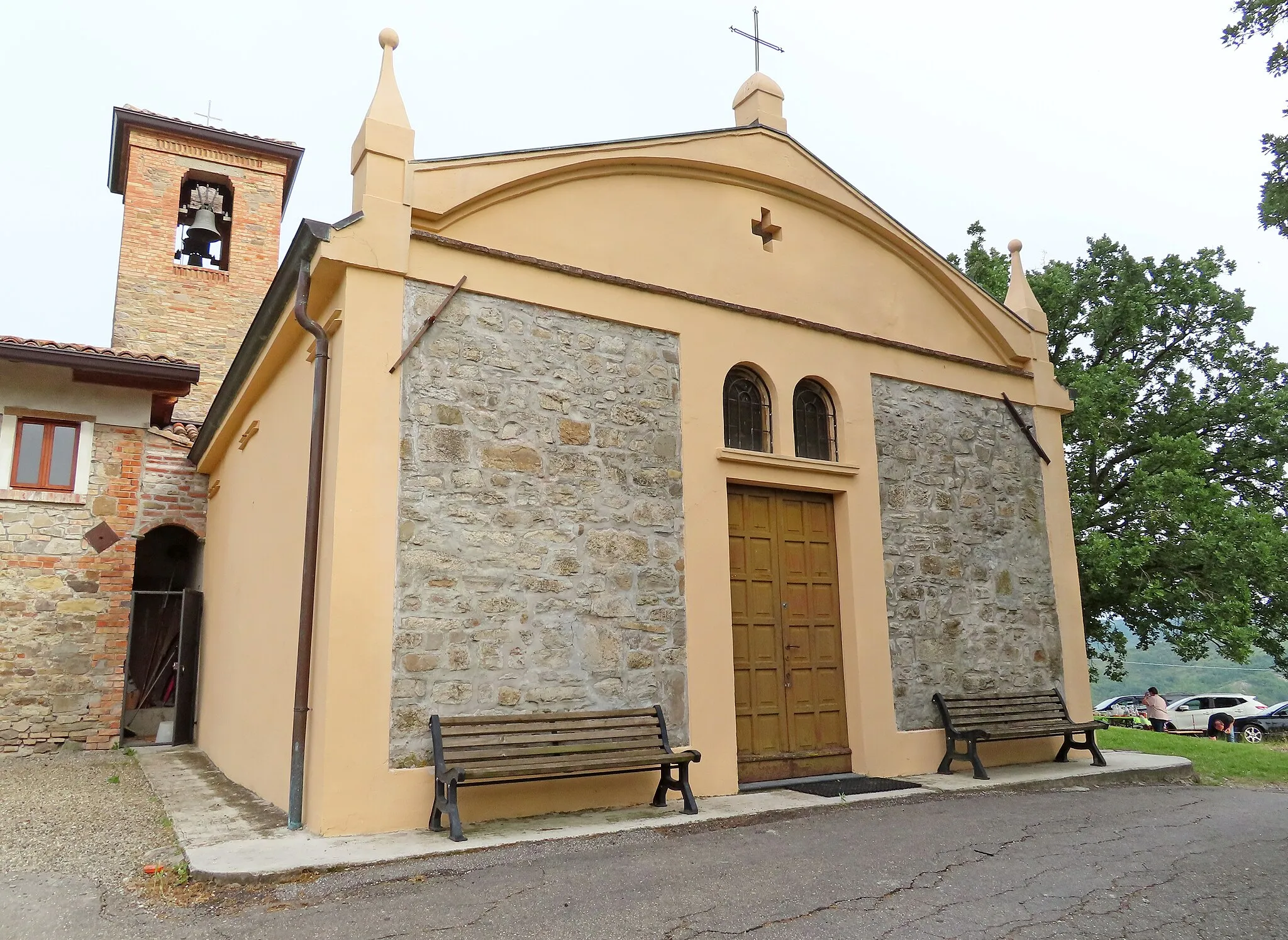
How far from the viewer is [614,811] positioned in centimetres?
610

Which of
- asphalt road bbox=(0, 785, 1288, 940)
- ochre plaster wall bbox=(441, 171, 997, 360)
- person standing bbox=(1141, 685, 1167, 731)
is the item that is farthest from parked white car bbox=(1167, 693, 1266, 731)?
asphalt road bbox=(0, 785, 1288, 940)

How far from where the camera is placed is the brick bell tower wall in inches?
593

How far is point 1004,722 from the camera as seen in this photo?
8.19 meters

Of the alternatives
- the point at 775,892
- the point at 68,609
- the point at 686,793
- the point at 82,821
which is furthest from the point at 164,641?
the point at 775,892

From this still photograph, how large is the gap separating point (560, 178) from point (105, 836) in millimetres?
5629

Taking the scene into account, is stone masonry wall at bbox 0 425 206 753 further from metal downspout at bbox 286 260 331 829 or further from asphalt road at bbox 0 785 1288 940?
asphalt road at bbox 0 785 1288 940

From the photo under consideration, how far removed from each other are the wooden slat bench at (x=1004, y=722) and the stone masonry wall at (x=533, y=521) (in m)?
2.75

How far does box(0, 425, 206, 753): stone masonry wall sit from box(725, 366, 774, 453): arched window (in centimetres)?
810

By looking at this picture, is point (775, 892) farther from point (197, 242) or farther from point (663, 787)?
point (197, 242)

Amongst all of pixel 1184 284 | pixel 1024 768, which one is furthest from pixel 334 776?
pixel 1184 284

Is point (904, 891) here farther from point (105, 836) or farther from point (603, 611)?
point (105, 836)

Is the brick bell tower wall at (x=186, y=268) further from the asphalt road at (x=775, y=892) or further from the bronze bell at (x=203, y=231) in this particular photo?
the asphalt road at (x=775, y=892)

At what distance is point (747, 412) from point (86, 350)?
325 inches

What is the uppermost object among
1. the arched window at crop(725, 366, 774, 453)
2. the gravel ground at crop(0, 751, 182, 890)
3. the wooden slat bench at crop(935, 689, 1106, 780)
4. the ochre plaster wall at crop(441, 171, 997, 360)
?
the ochre plaster wall at crop(441, 171, 997, 360)
